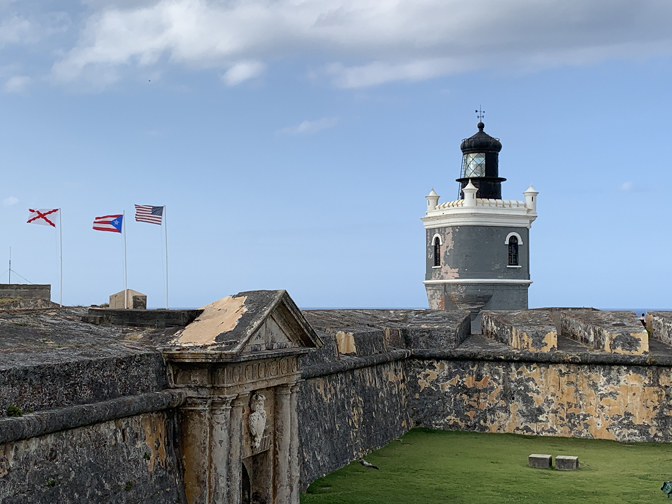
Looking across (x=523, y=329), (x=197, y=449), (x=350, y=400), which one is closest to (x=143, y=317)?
(x=197, y=449)

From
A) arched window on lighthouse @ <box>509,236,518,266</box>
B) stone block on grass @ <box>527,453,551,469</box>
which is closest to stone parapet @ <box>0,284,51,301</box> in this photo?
Answer: stone block on grass @ <box>527,453,551,469</box>

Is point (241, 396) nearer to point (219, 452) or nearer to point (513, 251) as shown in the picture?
point (219, 452)

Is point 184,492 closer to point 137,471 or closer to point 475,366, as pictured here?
point 137,471

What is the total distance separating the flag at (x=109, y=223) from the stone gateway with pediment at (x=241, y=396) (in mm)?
6496

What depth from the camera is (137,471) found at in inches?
336

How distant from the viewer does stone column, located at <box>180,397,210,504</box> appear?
912 centimetres

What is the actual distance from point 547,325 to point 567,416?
1.97 m

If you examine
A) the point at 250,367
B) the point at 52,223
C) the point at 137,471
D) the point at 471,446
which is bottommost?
the point at 471,446

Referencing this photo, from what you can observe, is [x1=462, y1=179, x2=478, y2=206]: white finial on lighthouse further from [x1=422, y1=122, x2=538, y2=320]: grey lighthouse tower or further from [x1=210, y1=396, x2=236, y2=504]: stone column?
[x1=210, y1=396, x2=236, y2=504]: stone column

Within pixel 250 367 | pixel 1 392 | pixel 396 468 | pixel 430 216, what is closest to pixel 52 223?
pixel 396 468

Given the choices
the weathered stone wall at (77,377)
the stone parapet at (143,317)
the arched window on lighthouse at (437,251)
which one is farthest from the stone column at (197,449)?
the arched window on lighthouse at (437,251)

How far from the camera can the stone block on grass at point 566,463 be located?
1427cm

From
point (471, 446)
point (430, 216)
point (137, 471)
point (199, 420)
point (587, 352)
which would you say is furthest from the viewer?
point (430, 216)

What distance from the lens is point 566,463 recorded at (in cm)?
1429
